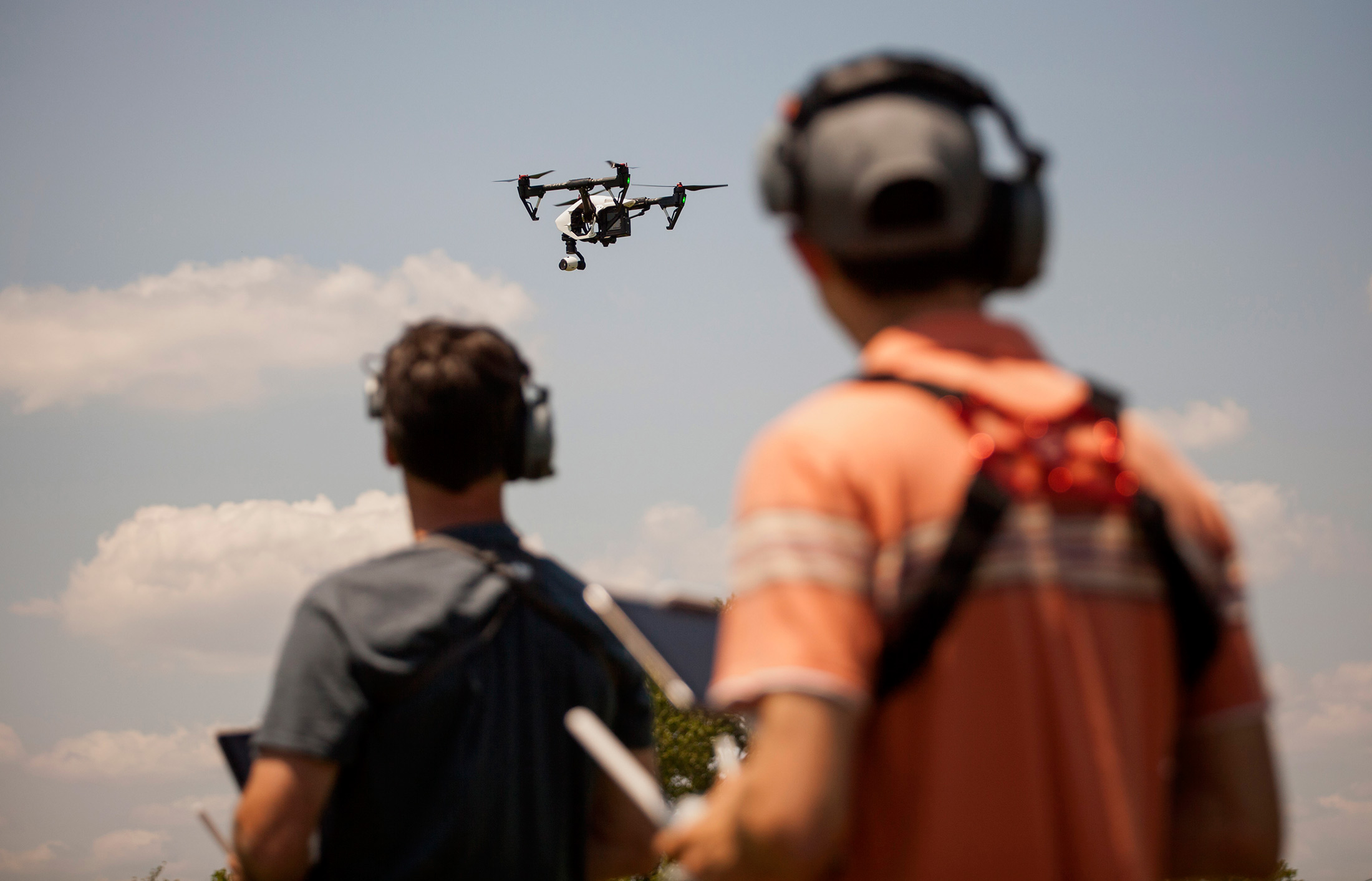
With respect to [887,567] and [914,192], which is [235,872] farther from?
[914,192]

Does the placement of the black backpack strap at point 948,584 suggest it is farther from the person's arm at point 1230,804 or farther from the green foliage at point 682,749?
the green foliage at point 682,749

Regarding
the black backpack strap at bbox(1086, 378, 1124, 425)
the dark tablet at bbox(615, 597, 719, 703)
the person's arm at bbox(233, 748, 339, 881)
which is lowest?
the person's arm at bbox(233, 748, 339, 881)

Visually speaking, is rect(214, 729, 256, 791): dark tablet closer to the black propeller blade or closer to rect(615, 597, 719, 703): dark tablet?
rect(615, 597, 719, 703): dark tablet

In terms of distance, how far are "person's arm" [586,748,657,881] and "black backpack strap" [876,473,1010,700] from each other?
1705 millimetres

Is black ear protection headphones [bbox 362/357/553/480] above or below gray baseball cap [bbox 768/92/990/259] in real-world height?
below

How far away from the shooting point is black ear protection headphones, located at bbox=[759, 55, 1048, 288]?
2.16m

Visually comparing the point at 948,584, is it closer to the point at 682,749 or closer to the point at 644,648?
the point at 644,648

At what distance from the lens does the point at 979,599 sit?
1856mm

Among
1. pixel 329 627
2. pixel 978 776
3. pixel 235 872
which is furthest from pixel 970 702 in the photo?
pixel 235 872

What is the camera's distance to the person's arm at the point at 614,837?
11.1 ft

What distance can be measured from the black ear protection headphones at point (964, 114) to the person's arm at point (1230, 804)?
83cm

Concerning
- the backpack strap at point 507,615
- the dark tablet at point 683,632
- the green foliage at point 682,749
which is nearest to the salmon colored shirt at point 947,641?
the dark tablet at point 683,632

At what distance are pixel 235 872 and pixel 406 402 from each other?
123cm

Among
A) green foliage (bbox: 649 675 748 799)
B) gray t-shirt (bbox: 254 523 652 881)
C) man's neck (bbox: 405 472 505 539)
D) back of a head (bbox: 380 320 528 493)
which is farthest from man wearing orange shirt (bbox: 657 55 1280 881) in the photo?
green foliage (bbox: 649 675 748 799)
